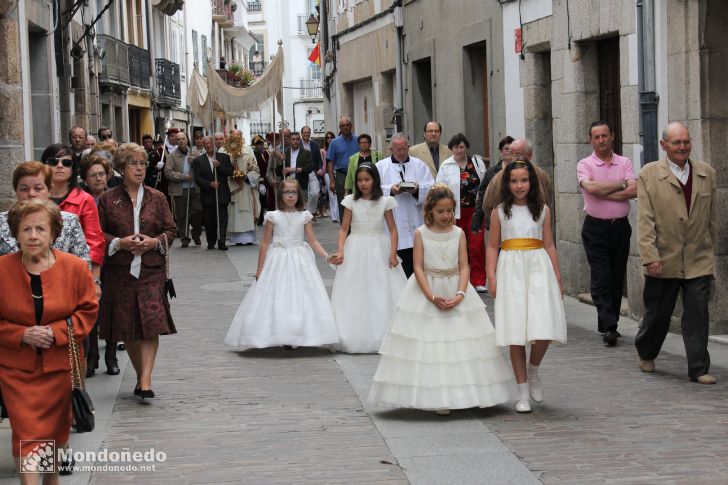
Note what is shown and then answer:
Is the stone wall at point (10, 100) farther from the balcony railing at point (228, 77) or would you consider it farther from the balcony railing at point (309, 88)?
the balcony railing at point (309, 88)

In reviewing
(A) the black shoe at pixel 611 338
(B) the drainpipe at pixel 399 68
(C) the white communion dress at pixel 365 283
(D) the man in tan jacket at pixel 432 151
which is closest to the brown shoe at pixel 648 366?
(A) the black shoe at pixel 611 338

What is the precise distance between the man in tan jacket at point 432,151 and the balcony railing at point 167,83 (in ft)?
91.3

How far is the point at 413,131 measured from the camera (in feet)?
76.6

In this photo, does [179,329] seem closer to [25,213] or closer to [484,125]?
[25,213]

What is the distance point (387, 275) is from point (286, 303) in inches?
34.2

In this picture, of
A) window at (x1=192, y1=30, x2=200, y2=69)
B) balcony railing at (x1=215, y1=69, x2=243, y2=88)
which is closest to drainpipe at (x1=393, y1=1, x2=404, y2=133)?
balcony railing at (x1=215, y1=69, x2=243, y2=88)

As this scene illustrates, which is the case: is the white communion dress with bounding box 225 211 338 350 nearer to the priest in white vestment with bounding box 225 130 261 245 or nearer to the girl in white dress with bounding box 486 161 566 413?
the girl in white dress with bounding box 486 161 566 413

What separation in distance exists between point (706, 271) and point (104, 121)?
83.6 ft

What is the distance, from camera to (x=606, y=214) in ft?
37.6

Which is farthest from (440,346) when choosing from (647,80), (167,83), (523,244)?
(167,83)

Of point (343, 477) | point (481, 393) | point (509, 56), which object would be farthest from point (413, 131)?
point (343, 477)

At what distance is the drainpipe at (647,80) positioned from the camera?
12.1m

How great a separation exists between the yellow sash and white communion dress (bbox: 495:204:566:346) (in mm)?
12

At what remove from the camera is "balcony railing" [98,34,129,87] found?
3225cm
